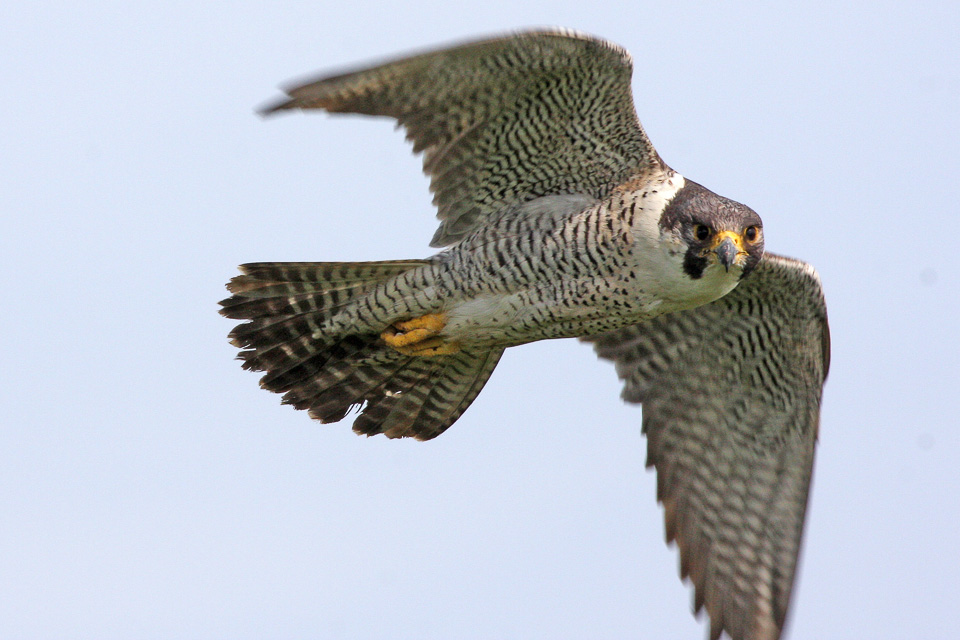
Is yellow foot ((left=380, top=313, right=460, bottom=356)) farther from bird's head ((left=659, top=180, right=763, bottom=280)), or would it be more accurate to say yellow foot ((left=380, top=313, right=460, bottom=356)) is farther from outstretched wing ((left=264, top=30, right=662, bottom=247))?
bird's head ((left=659, top=180, right=763, bottom=280))

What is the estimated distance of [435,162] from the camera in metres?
8.11

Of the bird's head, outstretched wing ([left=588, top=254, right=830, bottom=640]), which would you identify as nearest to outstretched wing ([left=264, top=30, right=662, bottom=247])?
the bird's head

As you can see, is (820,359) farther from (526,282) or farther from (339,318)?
(339,318)

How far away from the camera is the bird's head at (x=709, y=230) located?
24.8ft

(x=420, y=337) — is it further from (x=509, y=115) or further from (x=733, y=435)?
(x=733, y=435)

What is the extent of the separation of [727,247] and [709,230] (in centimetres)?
16

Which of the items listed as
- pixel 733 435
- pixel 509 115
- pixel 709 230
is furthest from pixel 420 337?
pixel 733 435

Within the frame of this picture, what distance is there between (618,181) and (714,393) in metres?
1.89

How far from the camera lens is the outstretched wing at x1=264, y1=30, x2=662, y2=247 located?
7.23 m

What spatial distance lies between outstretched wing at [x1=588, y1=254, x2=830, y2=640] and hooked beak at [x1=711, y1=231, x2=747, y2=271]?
113 centimetres

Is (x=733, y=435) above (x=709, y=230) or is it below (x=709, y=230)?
below

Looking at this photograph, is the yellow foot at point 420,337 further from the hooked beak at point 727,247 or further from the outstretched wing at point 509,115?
the hooked beak at point 727,247

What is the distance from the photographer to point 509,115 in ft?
25.9

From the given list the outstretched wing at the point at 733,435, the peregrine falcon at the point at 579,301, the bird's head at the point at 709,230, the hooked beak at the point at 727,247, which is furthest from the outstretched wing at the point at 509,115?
the outstretched wing at the point at 733,435
